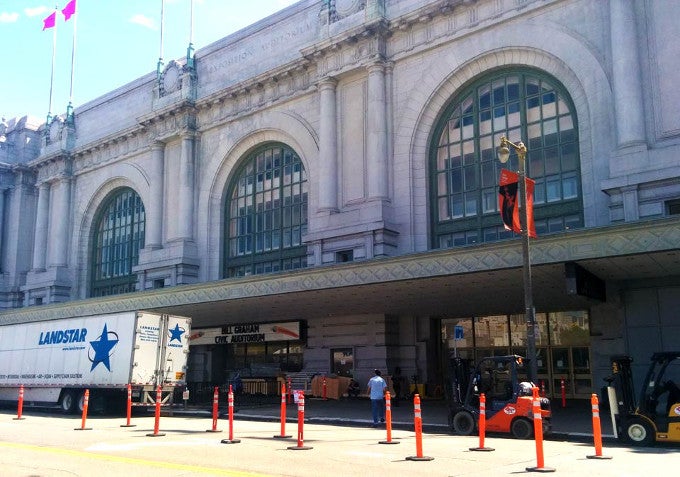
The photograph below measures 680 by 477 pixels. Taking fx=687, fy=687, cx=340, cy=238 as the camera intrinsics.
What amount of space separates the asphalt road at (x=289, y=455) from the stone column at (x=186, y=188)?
72.8 ft

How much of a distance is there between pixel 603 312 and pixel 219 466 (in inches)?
736

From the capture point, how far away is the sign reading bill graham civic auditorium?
118 feet

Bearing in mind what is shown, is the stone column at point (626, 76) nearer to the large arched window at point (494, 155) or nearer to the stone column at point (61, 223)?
the large arched window at point (494, 155)

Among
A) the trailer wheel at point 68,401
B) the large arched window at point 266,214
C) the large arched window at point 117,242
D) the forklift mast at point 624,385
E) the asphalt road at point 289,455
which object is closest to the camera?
the asphalt road at point 289,455

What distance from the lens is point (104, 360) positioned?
24.6 meters

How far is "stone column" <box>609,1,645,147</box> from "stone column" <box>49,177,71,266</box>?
3925 centimetres

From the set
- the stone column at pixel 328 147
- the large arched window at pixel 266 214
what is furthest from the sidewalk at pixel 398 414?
the stone column at pixel 328 147

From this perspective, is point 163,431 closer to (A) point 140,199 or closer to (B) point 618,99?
(B) point 618,99

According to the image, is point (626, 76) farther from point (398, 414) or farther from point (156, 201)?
point (156, 201)

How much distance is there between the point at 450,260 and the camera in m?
22.3

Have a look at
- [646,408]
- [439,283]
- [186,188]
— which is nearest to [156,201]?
[186,188]

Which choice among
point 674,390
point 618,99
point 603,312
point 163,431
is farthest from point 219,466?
point 618,99

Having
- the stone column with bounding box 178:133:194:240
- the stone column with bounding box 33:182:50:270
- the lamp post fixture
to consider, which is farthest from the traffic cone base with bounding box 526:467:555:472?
→ the stone column with bounding box 33:182:50:270

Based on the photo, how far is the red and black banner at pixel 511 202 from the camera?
65.7 feet
